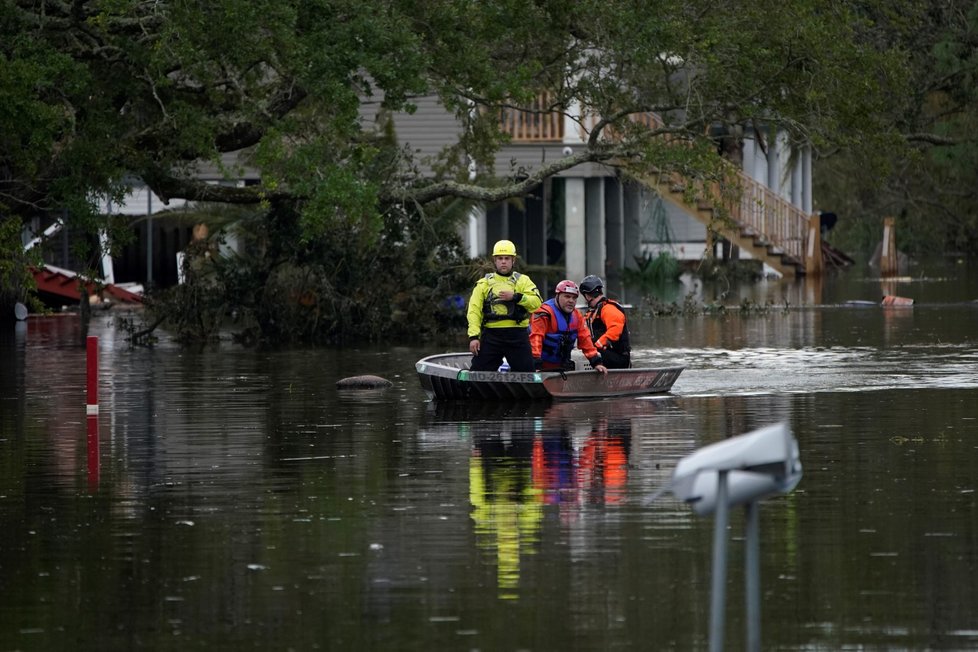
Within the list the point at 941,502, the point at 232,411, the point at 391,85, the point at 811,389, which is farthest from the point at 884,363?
the point at 941,502

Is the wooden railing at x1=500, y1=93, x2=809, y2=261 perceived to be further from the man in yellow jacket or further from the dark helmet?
the man in yellow jacket

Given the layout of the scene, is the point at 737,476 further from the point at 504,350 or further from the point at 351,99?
the point at 351,99

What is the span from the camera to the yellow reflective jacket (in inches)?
764

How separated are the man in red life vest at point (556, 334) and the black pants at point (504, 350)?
0.31 metres

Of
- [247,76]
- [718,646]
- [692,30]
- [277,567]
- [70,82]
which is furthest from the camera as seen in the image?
[692,30]

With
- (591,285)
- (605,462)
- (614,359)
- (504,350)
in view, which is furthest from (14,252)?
(605,462)

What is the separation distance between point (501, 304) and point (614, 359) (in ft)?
5.17

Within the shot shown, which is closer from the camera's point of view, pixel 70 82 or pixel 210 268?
pixel 70 82

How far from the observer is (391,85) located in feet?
78.7

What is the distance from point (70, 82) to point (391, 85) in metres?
3.81

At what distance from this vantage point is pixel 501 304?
19531 mm

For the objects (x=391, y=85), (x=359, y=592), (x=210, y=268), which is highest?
(x=391, y=85)

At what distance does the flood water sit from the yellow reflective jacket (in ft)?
2.81

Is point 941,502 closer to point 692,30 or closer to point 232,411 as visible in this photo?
point 232,411
